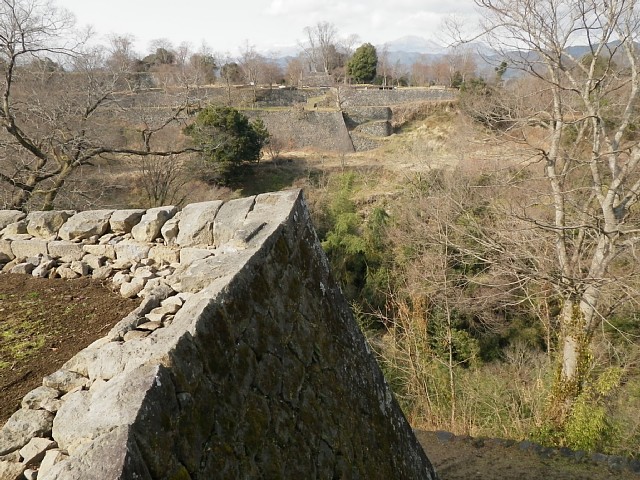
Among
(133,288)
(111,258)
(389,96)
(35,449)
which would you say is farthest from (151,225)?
(389,96)

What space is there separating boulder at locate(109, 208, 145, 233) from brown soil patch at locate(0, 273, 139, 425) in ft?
1.76

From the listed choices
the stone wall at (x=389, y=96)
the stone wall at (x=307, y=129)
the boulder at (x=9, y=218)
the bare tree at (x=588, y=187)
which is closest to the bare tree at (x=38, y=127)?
the boulder at (x=9, y=218)

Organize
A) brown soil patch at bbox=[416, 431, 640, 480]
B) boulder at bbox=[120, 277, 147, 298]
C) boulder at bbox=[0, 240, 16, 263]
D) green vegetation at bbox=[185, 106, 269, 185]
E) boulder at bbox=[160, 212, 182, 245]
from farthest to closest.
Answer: green vegetation at bbox=[185, 106, 269, 185]
brown soil patch at bbox=[416, 431, 640, 480]
boulder at bbox=[0, 240, 16, 263]
boulder at bbox=[160, 212, 182, 245]
boulder at bbox=[120, 277, 147, 298]

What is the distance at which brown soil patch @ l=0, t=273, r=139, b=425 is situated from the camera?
2.33 meters

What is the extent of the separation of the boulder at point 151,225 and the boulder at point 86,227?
13.8 inches

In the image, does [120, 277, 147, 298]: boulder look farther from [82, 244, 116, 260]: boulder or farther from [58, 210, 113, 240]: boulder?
[58, 210, 113, 240]: boulder

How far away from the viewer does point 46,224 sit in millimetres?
3953

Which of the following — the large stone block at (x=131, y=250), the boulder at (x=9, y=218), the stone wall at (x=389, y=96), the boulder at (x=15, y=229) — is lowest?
the large stone block at (x=131, y=250)

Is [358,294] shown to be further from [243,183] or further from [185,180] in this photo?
[243,183]

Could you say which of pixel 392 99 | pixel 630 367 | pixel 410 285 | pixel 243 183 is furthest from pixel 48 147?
pixel 392 99

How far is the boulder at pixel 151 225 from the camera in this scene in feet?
11.8

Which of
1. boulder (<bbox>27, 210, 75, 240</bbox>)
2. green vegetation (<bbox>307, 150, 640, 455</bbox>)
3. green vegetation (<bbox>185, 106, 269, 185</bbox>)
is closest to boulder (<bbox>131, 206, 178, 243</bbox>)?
boulder (<bbox>27, 210, 75, 240</bbox>)

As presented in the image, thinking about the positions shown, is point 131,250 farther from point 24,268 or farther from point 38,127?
point 38,127

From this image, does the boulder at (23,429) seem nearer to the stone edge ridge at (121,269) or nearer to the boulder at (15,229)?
the stone edge ridge at (121,269)
